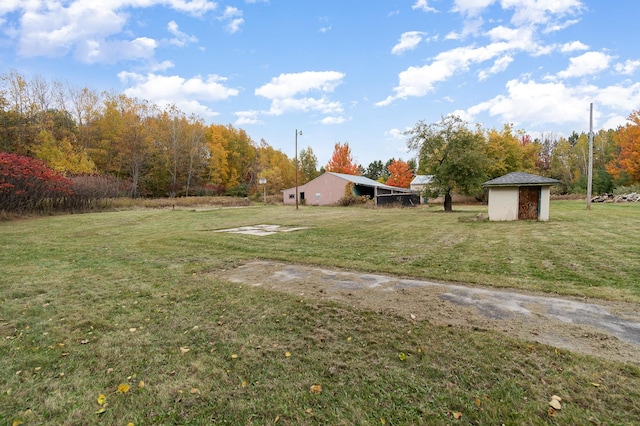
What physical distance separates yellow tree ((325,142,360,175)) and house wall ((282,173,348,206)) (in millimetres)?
19142

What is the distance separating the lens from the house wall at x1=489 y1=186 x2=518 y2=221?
13.7 m

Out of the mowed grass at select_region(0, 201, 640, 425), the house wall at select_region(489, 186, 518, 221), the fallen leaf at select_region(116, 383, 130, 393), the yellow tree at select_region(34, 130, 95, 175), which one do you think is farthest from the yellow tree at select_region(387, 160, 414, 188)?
the fallen leaf at select_region(116, 383, 130, 393)

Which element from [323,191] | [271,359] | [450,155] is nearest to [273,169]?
[323,191]

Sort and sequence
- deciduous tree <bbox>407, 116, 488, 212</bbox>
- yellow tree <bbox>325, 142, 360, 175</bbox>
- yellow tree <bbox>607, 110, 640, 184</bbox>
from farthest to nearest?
yellow tree <bbox>325, 142, 360, 175</bbox>, yellow tree <bbox>607, 110, 640, 184</bbox>, deciduous tree <bbox>407, 116, 488, 212</bbox>

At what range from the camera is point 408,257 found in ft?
22.2

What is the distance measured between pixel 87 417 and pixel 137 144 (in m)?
42.0

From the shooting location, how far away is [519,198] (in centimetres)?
1366

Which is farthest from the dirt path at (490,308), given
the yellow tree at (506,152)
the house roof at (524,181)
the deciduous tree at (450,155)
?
the yellow tree at (506,152)

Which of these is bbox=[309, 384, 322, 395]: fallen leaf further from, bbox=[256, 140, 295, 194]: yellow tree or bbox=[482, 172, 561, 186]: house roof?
bbox=[256, 140, 295, 194]: yellow tree

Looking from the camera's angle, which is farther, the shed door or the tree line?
the tree line

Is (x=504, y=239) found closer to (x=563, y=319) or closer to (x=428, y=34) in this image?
(x=563, y=319)

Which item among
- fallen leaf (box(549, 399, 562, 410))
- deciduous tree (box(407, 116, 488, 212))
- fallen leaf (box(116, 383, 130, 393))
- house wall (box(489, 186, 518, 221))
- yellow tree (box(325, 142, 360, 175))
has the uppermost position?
yellow tree (box(325, 142, 360, 175))

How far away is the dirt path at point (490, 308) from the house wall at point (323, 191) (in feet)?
92.5

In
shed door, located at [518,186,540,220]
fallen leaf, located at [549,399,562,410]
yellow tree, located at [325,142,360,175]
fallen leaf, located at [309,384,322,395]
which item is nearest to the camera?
fallen leaf, located at [549,399,562,410]
